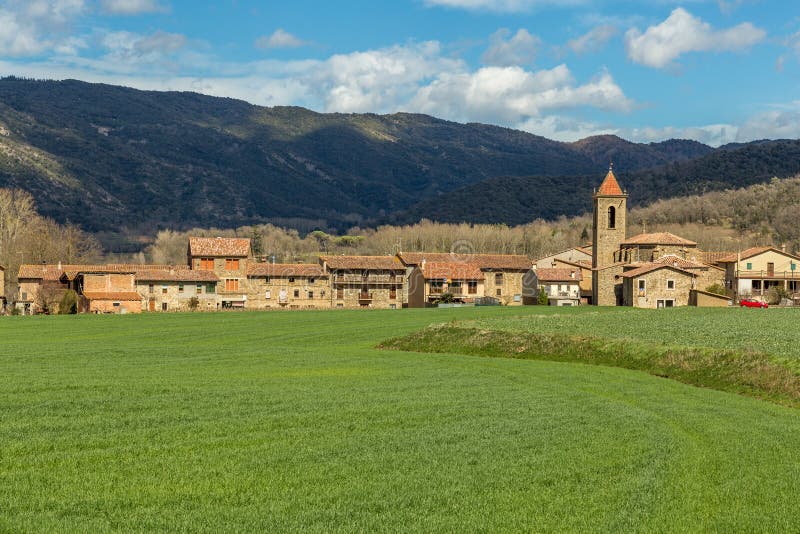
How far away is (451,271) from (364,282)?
35.6 ft

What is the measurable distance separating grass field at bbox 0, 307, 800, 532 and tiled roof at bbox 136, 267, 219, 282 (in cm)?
6168

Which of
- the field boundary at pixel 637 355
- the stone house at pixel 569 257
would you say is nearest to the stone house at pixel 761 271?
the stone house at pixel 569 257

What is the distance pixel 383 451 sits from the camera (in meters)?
16.5

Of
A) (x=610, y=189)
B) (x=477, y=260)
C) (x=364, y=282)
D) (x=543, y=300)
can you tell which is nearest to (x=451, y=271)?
(x=477, y=260)

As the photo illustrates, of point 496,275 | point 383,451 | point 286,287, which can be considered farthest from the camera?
point 496,275

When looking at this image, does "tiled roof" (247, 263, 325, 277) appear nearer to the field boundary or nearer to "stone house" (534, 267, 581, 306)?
"stone house" (534, 267, 581, 306)

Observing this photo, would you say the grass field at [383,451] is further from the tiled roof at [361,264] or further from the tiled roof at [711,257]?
the tiled roof at [711,257]

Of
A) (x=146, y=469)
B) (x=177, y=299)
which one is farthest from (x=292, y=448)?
(x=177, y=299)

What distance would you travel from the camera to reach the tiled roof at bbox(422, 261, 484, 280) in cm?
10519

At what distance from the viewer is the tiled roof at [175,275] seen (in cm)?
9294

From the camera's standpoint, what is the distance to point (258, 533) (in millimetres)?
11352

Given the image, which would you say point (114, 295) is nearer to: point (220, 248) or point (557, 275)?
point (220, 248)

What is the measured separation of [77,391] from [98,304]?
216 ft

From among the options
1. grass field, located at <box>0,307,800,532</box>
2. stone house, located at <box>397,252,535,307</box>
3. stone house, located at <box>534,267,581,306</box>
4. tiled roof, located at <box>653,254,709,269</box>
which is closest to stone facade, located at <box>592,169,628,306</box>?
stone house, located at <box>534,267,581,306</box>
